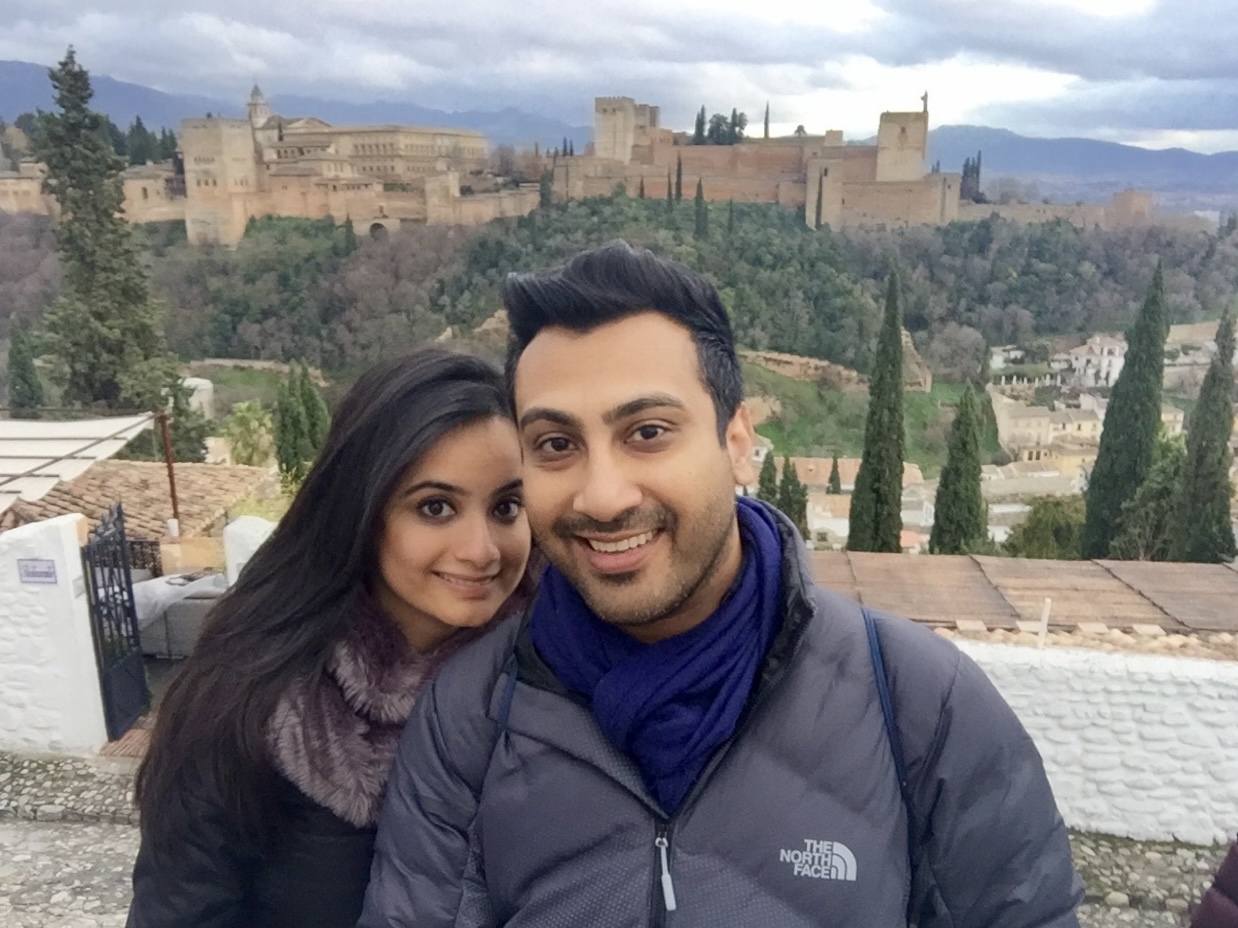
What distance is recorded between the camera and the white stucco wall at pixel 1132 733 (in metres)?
2.84

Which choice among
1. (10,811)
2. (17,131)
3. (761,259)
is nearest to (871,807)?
(10,811)

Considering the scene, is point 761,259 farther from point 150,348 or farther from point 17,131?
point 17,131

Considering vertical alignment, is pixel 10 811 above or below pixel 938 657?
below

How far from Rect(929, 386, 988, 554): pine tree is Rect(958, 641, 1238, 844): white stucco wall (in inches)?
396

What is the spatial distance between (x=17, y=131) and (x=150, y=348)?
37.2m

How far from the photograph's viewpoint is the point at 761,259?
3456cm

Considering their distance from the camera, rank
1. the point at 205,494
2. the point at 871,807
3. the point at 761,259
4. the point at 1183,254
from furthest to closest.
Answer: the point at 1183,254
the point at 761,259
the point at 205,494
the point at 871,807

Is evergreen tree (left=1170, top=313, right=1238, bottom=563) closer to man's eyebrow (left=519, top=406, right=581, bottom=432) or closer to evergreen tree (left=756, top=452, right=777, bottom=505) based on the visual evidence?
evergreen tree (left=756, top=452, right=777, bottom=505)

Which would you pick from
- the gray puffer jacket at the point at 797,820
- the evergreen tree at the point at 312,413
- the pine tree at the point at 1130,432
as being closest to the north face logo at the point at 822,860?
the gray puffer jacket at the point at 797,820

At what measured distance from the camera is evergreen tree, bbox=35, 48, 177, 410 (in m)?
12.4

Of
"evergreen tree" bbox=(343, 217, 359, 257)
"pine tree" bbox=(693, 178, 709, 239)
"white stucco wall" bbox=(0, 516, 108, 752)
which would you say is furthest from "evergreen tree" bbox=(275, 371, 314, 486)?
"pine tree" bbox=(693, 178, 709, 239)

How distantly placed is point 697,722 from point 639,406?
0.31 metres

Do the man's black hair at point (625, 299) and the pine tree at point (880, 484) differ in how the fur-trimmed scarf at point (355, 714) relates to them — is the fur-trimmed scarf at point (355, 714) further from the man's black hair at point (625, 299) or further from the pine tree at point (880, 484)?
the pine tree at point (880, 484)

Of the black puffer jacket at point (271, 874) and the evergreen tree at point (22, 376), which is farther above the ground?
the black puffer jacket at point (271, 874)
